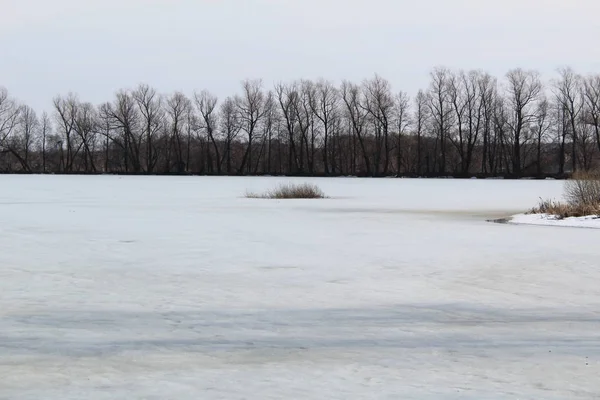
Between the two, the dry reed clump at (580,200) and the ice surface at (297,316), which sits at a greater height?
the dry reed clump at (580,200)

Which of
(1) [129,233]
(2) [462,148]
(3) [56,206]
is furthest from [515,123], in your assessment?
(1) [129,233]

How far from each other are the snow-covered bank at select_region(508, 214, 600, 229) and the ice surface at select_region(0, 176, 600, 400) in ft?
10.9

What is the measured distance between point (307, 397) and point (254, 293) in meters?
3.40

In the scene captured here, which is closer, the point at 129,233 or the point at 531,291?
the point at 531,291

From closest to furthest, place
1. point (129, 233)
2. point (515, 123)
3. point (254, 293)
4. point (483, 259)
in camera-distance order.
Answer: point (254, 293) < point (483, 259) < point (129, 233) < point (515, 123)

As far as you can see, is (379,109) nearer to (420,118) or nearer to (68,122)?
(420,118)

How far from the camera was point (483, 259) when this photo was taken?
998 cm

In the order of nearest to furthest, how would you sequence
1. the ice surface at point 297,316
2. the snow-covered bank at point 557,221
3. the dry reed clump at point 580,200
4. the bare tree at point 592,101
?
the ice surface at point 297,316 → the snow-covered bank at point 557,221 → the dry reed clump at point 580,200 → the bare tree at point 592,101

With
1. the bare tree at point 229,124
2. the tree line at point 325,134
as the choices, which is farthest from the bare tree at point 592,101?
the bare tree at point 229,124

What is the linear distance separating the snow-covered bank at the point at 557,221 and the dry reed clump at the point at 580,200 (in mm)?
346

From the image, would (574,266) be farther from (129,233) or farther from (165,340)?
(129,233)

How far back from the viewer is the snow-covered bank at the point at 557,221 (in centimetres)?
1598

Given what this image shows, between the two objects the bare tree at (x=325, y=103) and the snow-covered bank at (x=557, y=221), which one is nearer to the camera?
the snow-covered bank at (x=557, y=221)

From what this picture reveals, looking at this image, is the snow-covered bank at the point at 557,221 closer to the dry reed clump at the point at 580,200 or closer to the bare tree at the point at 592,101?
the dry reed clump at the point at 580,200
